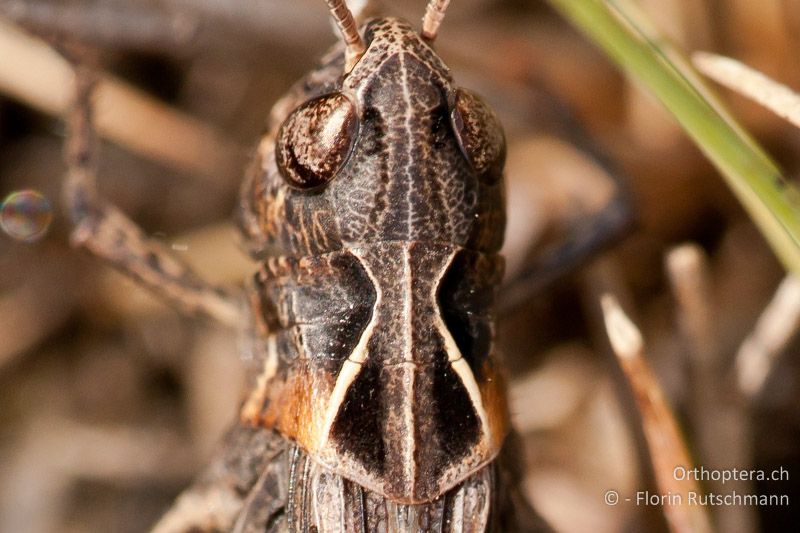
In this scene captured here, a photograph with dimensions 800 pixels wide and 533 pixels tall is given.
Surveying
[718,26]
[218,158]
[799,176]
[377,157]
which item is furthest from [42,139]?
[799,176]

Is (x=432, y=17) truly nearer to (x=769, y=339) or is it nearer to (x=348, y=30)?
(x=348, y=30)

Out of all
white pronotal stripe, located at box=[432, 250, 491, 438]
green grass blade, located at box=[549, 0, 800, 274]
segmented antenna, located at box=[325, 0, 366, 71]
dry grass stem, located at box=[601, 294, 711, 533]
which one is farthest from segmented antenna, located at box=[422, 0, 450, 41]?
dry grass stem, located at box=[601, 294, 711, 533]

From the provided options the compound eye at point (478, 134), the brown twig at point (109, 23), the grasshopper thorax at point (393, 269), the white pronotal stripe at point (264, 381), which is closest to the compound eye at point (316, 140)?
the grasshopper thorax at point (393, 269)

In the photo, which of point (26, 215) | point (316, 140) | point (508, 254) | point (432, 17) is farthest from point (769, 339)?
point (26, 215)

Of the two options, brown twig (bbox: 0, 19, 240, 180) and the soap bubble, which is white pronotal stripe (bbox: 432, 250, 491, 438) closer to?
brown twig (bbox: 0, 19, 240, 180)

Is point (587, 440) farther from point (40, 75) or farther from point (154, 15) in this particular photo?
point (40, 75)

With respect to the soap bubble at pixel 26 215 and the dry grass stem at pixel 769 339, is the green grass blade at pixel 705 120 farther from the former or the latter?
the soap bubble at pixel 26 215
